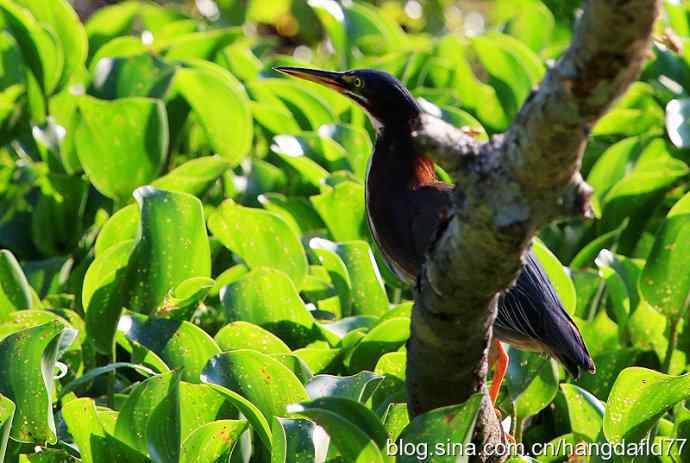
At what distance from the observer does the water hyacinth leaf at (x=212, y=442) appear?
7.37ft

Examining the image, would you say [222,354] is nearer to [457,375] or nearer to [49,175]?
[457,375]

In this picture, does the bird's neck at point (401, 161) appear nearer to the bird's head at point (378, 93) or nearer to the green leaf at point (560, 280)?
the bird's head at point (378, 93)

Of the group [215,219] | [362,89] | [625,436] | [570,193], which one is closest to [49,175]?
[215,219]

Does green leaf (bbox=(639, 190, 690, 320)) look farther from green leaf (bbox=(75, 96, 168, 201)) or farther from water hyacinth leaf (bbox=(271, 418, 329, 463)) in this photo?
green leaf (bbox=(75, 96, 168, 201))

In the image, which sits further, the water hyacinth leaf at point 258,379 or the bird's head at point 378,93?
the bird's head at point 378,93

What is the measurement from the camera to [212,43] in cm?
468

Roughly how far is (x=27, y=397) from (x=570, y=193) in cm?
137

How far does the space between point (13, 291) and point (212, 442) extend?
41.0 inches

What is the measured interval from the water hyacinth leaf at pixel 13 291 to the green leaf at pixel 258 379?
86 cm

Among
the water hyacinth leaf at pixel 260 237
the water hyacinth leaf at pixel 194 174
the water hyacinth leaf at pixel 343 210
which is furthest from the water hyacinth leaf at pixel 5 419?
the water hyacinth leaf at pixel 343 210

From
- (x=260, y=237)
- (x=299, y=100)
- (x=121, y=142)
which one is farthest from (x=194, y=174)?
(x=299, y=100)

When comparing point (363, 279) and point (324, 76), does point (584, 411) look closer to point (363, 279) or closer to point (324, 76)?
point (363, 279)

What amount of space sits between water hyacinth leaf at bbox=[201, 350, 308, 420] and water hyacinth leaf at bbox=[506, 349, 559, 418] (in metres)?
0.78

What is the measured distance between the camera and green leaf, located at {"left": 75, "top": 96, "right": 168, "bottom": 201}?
3568 millimetres
